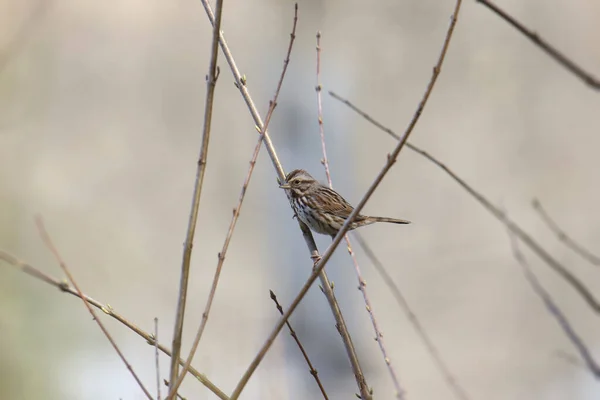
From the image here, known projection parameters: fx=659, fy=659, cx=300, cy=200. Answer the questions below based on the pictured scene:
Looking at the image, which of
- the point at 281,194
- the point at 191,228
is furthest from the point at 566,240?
the point at 281,194

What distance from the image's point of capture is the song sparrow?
2.74 m

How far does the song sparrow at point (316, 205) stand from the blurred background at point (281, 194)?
1.52 metres

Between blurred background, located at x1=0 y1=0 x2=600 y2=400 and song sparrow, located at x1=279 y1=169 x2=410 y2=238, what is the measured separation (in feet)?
4.98

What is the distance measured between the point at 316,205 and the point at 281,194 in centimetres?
205

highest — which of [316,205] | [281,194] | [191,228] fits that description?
[281,194]

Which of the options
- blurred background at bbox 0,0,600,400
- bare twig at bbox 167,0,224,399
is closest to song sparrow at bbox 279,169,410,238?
bare twig at bbox 167,0,224,399

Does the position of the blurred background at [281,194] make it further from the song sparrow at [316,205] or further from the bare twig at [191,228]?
the bare twig at [191,228]

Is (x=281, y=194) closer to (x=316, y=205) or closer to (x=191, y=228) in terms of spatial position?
(x=316, y=205)

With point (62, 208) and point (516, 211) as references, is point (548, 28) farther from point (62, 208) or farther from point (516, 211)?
point (62, 208)

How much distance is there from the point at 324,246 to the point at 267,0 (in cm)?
188

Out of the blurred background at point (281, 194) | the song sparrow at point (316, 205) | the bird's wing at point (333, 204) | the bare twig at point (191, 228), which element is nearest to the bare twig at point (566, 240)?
the bare twig at point (191, 228)

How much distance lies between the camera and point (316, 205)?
2777 mm

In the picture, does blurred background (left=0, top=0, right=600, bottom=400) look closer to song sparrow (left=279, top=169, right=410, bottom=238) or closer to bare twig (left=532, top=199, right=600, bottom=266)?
song sparrow (left=279, top=169, right=410, bottom=238)

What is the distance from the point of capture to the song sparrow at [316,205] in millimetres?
2740
